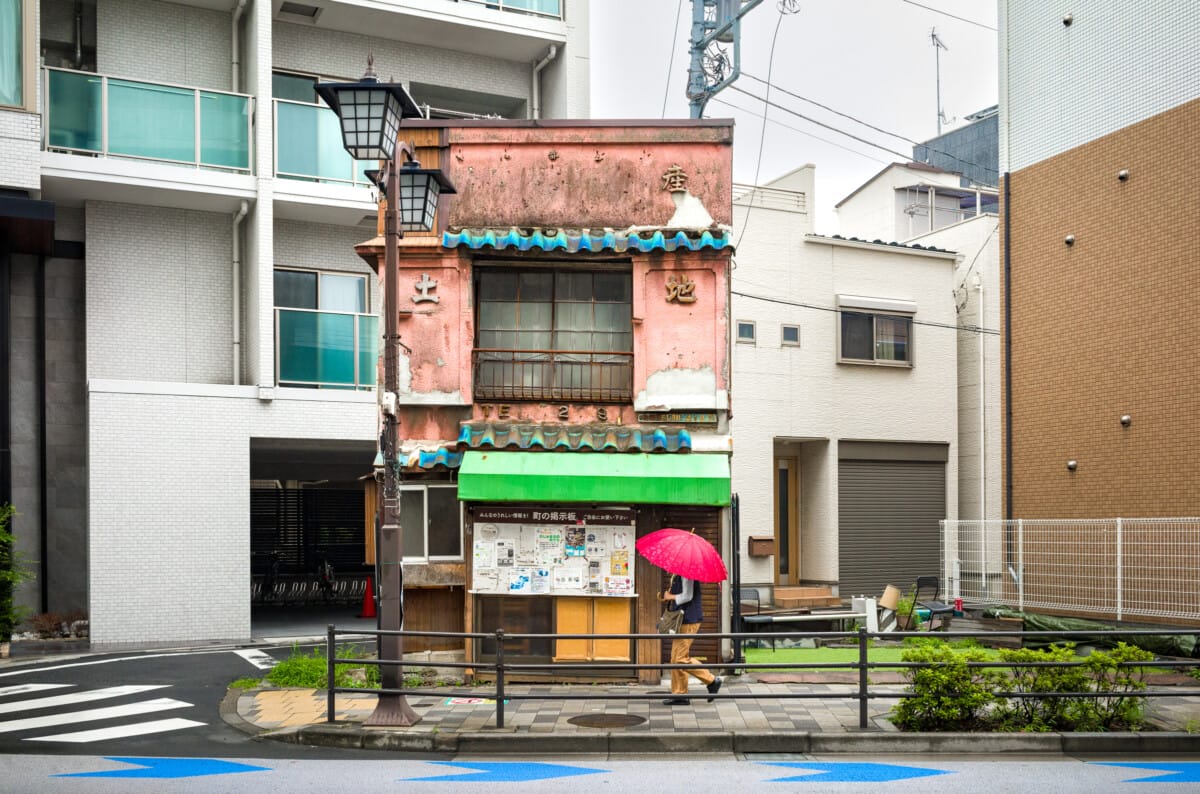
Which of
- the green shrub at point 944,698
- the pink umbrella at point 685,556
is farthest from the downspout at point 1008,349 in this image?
the green shrub at point 944,698

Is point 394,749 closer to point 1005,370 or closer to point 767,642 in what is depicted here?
point 767,642

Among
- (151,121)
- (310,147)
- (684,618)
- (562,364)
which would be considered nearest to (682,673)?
(684,618)

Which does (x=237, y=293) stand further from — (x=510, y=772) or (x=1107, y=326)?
(x=1107, y=326)

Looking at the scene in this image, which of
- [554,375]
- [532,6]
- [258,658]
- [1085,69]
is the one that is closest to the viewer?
[554,375]

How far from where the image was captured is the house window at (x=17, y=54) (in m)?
19.0

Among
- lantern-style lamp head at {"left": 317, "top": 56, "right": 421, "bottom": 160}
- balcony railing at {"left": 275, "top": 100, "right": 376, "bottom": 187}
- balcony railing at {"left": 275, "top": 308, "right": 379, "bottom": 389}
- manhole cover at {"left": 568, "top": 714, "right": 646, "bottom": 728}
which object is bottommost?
manhole cover at {"left": 568, "top": 714, "right": 646, "bottom": 728}

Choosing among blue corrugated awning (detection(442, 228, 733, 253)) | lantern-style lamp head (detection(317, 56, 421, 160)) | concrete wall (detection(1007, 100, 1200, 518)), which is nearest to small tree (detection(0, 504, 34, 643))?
blue corrugated awning (detection(442, 228, 733, 253))

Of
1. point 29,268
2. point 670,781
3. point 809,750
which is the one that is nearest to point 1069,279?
point 809,750

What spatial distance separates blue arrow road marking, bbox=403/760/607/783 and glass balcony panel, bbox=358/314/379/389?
12.0m

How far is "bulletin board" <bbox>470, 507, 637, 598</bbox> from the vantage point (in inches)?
593

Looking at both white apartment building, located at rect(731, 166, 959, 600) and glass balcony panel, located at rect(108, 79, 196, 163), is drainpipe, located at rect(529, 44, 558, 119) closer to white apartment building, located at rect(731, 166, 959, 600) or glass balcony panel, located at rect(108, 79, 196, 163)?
white apartment building, located at rect(731, 166, 959, 600)

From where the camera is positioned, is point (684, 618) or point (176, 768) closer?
point (176, 768)

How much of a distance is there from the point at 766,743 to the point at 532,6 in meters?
17.7

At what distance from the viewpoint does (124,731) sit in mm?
12312
